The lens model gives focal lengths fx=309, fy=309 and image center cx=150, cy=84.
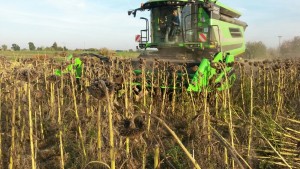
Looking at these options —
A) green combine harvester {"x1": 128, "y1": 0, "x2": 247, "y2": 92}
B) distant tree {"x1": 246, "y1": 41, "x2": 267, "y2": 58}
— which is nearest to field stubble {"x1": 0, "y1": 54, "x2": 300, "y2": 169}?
green combine harvester {"x1": 128, "y1": 0, "x2": 247, "y2": 92}

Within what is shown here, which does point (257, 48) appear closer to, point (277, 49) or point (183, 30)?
point (277, 49)

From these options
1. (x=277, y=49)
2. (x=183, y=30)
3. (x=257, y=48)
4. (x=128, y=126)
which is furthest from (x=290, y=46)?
(x=128, y=126)

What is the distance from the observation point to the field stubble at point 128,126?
5.32 ft

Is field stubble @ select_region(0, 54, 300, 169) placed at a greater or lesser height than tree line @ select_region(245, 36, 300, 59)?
lesser

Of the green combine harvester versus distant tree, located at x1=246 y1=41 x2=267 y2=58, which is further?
distant tree, located at x1=246 y1=41 x2=267 y2=58

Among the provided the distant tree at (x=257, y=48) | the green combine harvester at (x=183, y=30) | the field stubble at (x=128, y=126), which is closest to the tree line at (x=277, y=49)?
the distant tree at (x=257, y=48)

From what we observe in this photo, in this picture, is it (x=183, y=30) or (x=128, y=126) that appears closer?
(x=128, y=126)

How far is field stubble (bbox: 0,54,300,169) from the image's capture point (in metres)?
1.62

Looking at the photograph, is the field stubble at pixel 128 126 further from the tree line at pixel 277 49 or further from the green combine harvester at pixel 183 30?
the tree line at pixel 277 49

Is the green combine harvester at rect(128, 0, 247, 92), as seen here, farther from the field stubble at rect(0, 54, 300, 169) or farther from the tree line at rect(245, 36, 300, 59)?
the tree line at rect(245, 36, 300, 59)

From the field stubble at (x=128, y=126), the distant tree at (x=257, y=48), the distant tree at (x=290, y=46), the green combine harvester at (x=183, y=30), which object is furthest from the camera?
the distant tree at (x=290, y=46)

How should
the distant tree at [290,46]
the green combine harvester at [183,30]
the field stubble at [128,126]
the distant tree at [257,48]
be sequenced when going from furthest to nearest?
the distant tree at [290,46]
the distant tree at [257,48]
the green combine harvester at [183,30]
the field stubble at [128,126]

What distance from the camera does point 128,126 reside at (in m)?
1.07

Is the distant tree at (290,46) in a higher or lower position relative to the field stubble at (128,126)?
higher
